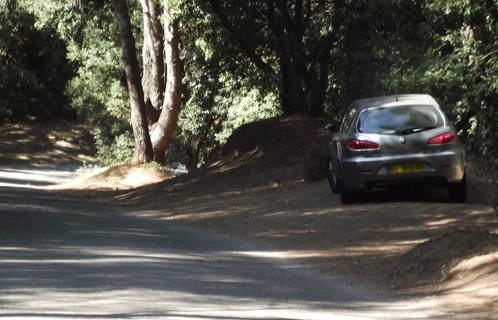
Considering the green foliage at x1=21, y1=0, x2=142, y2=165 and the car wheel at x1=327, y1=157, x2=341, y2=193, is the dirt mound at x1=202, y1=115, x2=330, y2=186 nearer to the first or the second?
the car wheel at x1=327, y1=157, x2=341, y2=193

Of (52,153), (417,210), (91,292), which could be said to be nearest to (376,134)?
(417,210)

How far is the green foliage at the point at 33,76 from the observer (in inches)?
1901

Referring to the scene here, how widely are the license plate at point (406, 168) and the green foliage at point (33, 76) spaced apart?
112ft

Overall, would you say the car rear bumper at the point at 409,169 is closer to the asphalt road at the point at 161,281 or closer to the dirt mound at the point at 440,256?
the asphalt road at the point at 161,281

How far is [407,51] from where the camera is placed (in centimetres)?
2438

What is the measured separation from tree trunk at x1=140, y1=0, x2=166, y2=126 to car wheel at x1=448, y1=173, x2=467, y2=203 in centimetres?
1669

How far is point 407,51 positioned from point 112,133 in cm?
1854

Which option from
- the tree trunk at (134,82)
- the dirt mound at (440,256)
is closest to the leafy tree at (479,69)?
the dirt mound at (440,256)

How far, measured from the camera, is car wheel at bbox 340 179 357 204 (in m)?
13.7

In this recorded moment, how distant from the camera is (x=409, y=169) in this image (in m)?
13.0

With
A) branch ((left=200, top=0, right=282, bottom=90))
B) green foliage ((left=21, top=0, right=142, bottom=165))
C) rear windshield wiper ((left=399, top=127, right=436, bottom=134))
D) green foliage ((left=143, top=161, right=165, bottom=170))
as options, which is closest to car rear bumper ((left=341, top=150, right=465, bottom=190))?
rear windshield wiper ((left=399, top=127, right=436, bottom=134))

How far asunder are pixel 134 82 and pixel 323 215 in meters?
14.1

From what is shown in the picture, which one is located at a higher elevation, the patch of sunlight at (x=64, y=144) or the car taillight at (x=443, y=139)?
the patch of sunlight at (x=64, y=144)

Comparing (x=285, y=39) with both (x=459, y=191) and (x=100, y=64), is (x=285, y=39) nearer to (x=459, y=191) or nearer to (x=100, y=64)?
(x=459, y=191)
